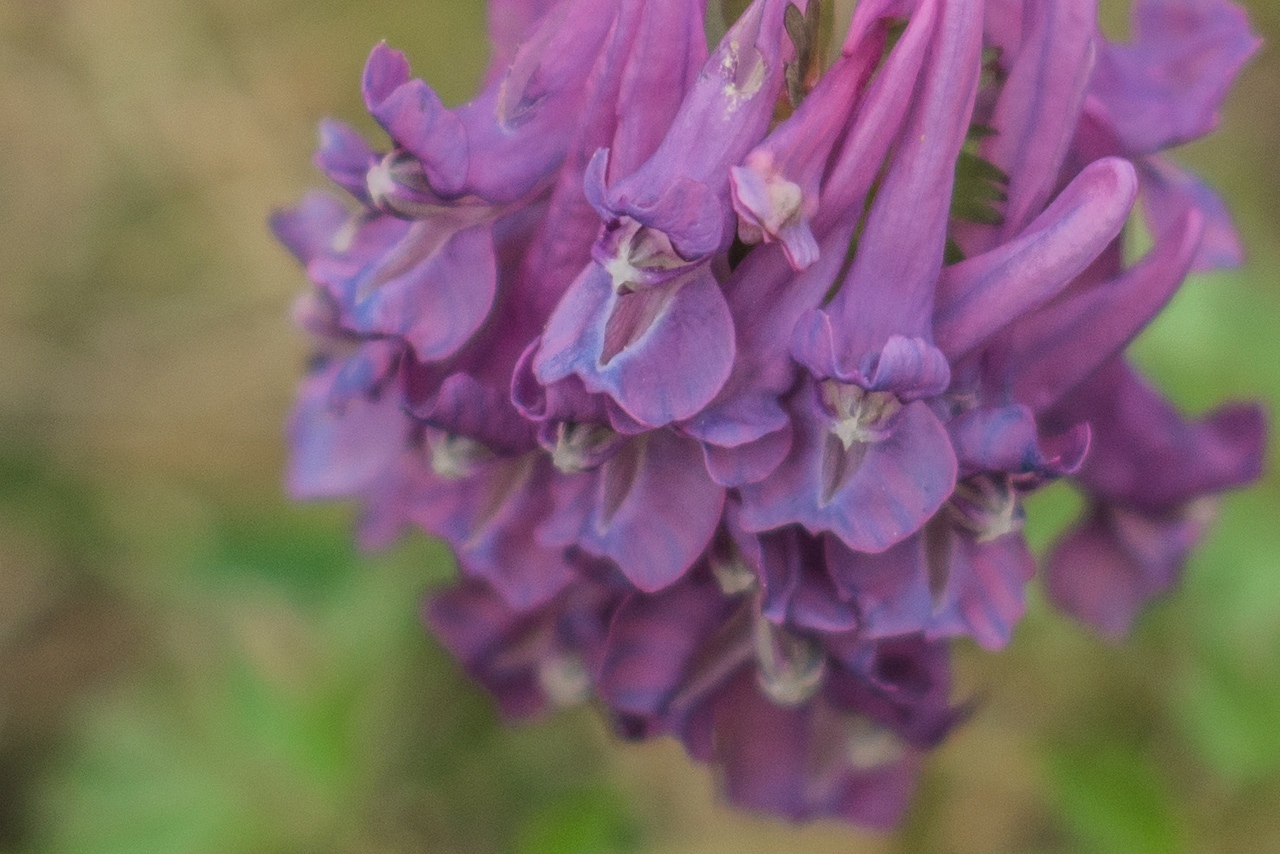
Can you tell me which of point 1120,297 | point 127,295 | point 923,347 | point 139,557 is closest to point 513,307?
point 923,347

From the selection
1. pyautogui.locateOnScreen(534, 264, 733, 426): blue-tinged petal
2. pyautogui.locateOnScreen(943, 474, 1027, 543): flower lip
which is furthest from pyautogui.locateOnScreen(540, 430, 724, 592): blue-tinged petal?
pyautogui.locateOnScreen(943, 474, 1027, 543): flower lip

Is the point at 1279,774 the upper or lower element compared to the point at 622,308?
lower

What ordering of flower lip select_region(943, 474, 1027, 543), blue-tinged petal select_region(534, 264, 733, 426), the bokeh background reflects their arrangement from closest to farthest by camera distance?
blue-tinged petal select_region(534, 264, 733, 426) < flower lip select_region(943, 474, 1027, 543) < the bokeh background

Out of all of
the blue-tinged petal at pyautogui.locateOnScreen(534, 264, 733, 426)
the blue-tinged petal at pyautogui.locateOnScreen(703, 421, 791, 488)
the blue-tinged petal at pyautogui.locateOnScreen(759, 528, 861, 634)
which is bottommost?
the blue-tinged petal at pyautogui.locateOnScreen(759, 528, 861, 634)

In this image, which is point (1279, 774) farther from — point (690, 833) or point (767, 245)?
point (767, 245)

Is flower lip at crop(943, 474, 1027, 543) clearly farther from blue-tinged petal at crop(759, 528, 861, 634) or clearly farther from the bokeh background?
the bokeh background

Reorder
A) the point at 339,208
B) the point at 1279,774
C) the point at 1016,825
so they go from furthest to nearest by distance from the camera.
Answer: the point at 1016,825, the point at 1279,774, the point at 339,208
